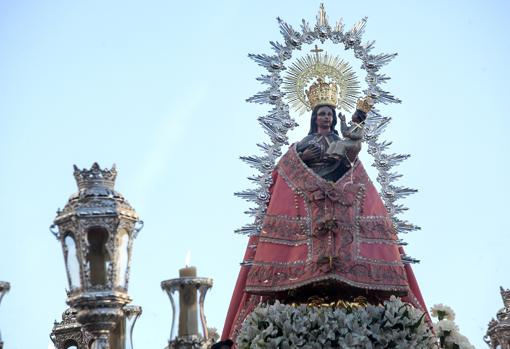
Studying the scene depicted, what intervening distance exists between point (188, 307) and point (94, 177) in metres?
1.51

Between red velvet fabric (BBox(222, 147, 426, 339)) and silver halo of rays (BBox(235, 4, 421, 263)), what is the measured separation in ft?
1.30

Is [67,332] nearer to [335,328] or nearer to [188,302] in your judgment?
[335,328]

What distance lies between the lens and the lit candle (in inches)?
231

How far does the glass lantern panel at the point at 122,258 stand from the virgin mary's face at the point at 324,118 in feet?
17.8

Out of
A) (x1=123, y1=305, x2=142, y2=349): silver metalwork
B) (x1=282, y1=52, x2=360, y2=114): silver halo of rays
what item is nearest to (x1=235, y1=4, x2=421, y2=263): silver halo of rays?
(x1=282, y1=52, x2=360, y2=114): silver halo of rays

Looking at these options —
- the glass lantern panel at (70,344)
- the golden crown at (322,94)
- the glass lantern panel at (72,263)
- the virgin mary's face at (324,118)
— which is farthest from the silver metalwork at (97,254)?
the golden crown at (322,94)

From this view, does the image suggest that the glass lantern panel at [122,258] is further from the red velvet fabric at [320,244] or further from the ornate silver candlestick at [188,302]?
the red velvet fabric at [320,244]

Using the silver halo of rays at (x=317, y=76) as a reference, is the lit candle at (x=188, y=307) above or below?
below

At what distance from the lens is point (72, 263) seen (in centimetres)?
462

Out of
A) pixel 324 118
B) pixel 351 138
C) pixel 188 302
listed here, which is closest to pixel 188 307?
pixel 188 302

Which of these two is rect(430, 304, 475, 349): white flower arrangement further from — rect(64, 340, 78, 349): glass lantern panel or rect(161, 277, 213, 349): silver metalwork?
rect(64, 340, 78, 349): glass lantern panel

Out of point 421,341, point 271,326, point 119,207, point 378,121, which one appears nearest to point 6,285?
point 119,207

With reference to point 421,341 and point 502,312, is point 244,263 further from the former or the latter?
point 502,312

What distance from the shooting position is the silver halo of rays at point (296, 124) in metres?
9.67
